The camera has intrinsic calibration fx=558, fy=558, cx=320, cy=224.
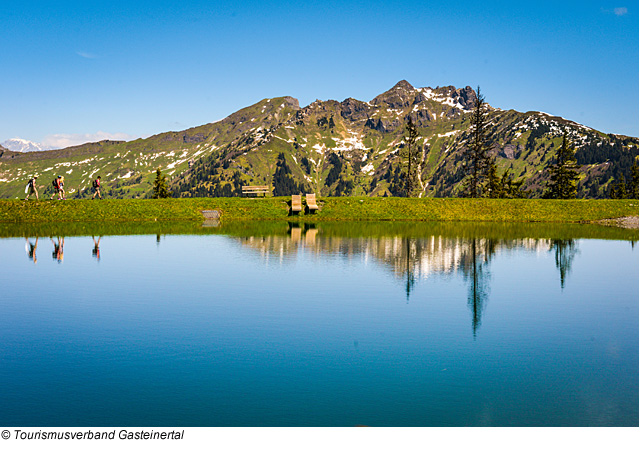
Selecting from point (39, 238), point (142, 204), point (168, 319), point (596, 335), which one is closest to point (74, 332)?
point (168, 319)

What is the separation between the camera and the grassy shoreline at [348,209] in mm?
69688

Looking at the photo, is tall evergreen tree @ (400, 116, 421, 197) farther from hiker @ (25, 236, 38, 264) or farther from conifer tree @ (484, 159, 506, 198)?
hiker @ (25, 236, 38, 264)

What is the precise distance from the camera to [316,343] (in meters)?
16.4

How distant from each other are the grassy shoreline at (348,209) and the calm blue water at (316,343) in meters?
40.1

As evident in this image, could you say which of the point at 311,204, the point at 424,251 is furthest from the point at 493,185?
the point at 424,251

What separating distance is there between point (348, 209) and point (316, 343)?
61.1m

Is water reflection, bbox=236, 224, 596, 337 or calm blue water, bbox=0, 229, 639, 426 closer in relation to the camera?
calm blue water, bbox=0, 229, 639, 426

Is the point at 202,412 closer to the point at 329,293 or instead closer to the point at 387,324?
the point at 387,324

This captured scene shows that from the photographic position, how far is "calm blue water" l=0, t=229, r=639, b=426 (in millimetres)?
11664

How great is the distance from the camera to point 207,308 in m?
20.7

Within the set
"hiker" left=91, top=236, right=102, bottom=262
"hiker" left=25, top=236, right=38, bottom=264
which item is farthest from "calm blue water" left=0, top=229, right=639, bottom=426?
"hiker" left=91, top=236, right=102, bottom=262

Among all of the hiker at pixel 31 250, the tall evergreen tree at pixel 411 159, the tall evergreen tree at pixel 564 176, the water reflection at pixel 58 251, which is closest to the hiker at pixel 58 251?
the water reflection at pixel 58 251

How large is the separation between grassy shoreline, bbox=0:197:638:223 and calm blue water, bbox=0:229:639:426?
4005 centimetres

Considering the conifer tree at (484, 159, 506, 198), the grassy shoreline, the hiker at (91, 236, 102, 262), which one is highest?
the conifer tree at (484, 159, 506, 198)
